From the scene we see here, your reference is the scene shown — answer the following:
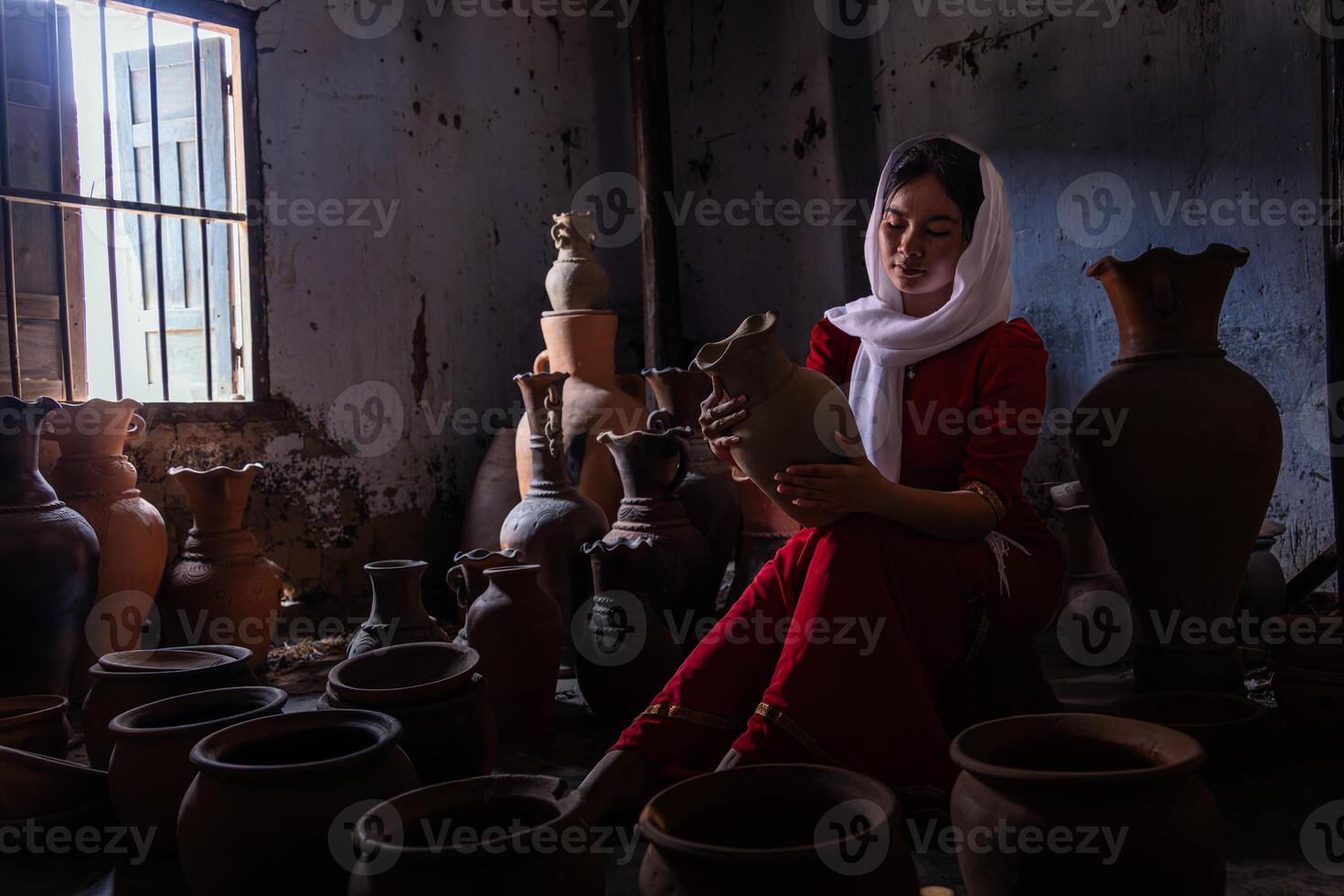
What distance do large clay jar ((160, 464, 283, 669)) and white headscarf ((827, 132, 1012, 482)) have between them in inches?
101

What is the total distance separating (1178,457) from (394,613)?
228 centimetres

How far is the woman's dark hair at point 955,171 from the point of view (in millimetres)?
2285

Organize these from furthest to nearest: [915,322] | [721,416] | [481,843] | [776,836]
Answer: [915,322] < [721,416] < [776,836] < [481,843]

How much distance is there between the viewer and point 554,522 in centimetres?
362

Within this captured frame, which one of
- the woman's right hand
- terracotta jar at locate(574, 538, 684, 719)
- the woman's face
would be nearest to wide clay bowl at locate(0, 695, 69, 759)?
terracotta jar at locate(574, 538, 684, 719)

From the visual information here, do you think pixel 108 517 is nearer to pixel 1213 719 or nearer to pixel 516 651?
pixel 516 651

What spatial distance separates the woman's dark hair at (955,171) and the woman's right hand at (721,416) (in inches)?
29.3

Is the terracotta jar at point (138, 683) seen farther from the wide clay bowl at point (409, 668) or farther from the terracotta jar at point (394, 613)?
the terracotta jar at point (394, 613)

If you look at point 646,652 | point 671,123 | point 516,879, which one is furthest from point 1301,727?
point 671,123

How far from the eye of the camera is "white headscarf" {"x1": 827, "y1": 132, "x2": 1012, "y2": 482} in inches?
88.9

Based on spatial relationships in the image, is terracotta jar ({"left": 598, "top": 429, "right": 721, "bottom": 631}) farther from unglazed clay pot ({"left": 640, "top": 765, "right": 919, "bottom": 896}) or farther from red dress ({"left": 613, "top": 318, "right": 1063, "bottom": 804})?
unglazed clay pot ({"left": 640, "top": 765, "right": 919, "bottom": 896})

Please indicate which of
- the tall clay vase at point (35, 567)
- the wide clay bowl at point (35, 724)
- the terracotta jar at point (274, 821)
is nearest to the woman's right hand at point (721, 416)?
the terracotta jar at point (274, 821)

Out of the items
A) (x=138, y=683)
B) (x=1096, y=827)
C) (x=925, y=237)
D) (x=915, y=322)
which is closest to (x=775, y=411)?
(x=915, y=322)

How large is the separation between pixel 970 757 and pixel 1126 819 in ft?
0.75
